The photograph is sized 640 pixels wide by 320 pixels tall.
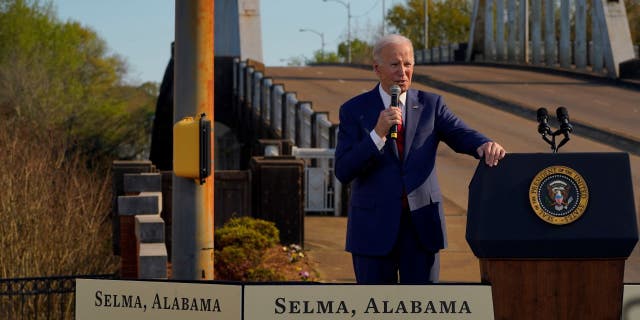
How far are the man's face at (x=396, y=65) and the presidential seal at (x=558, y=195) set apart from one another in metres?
0.95

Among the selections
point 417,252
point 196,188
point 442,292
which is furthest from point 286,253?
point 442,292

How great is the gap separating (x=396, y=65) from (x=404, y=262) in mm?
896

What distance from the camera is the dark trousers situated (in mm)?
5621

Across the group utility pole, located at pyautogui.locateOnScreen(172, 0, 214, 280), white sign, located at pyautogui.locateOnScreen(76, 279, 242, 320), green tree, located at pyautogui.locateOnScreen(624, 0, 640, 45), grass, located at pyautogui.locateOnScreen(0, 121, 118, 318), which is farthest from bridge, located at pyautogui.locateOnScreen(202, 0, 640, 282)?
green tree, located at pyautogui.locateOnScreen(624, 0, 640, 45)

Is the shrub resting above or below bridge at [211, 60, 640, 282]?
below

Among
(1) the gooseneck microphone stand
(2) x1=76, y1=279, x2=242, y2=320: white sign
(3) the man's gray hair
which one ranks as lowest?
(2) x1=76, y1=279, x2=242, y2=320: white sign

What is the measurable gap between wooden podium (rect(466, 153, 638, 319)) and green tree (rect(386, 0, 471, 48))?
102036mm

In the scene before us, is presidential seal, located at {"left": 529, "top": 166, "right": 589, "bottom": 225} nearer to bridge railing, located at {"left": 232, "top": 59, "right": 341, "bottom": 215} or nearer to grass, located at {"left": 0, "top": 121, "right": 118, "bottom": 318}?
grass, located at {"left": 0, "top": 121, "right": 118, "bottom": 318}

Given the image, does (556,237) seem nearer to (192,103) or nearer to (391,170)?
(391,170)

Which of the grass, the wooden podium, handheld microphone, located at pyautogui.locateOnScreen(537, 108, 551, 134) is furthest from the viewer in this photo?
the grass

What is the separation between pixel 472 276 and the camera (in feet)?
42.7

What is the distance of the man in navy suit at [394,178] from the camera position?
5.58 meters

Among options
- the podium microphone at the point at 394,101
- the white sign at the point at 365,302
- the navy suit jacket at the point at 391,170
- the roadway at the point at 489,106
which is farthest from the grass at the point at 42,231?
the white sign at the point at 365,302

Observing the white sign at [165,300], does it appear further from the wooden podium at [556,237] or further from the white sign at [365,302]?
the wooden podium at [556,237]
